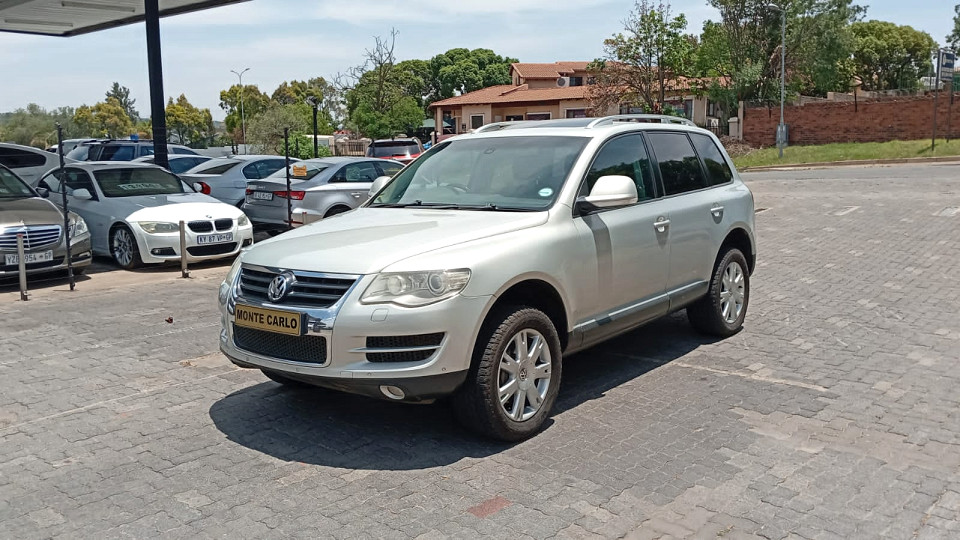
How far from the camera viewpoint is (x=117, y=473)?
15.1 feet

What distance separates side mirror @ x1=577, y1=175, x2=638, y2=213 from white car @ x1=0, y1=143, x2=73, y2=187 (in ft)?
44.1

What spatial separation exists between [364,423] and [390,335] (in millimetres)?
1068

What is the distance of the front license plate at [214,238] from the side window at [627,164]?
24.7ft

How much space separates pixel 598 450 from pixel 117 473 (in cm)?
265

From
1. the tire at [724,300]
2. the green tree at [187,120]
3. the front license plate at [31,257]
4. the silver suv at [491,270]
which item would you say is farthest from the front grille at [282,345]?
the green tree at [187,120]

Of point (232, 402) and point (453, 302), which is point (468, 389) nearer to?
point (453, 302)

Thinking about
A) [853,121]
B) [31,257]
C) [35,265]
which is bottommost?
[35,265]

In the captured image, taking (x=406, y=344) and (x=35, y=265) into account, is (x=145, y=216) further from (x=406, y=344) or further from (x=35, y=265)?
(x=406, y=344)

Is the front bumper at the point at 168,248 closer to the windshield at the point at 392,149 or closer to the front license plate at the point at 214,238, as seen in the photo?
the front license plate at the point at 214,238

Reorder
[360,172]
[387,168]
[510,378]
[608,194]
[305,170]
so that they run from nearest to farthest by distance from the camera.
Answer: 1. [510,378]
2. [608,194]
3. [305,170]
4. [360,172]
5. [387,168]

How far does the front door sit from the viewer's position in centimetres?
558

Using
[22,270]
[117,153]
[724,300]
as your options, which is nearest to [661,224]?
[724,300]

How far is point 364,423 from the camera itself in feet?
17.3

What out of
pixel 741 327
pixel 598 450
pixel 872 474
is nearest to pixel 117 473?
pixel 598 450
